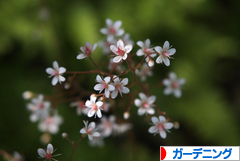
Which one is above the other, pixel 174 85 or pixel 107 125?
pixel 174 85

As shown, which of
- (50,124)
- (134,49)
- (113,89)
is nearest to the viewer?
(113,89)

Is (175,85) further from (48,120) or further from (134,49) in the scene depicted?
(48,120)

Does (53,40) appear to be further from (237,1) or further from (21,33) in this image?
(237,1)

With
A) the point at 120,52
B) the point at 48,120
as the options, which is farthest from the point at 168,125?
the point at 48,120

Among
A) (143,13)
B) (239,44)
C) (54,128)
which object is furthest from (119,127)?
(239,44)

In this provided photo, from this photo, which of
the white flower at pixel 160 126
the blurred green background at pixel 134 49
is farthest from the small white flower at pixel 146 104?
the blurred green background at pixel 134 49

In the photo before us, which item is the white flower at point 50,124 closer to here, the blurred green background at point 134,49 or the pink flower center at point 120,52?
the blurred green background at point 134,49

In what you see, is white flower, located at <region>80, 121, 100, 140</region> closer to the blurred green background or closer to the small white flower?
the small white flower

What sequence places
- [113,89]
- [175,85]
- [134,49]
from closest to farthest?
1. [113,89]
2. [175,85]
3. [134,49]
